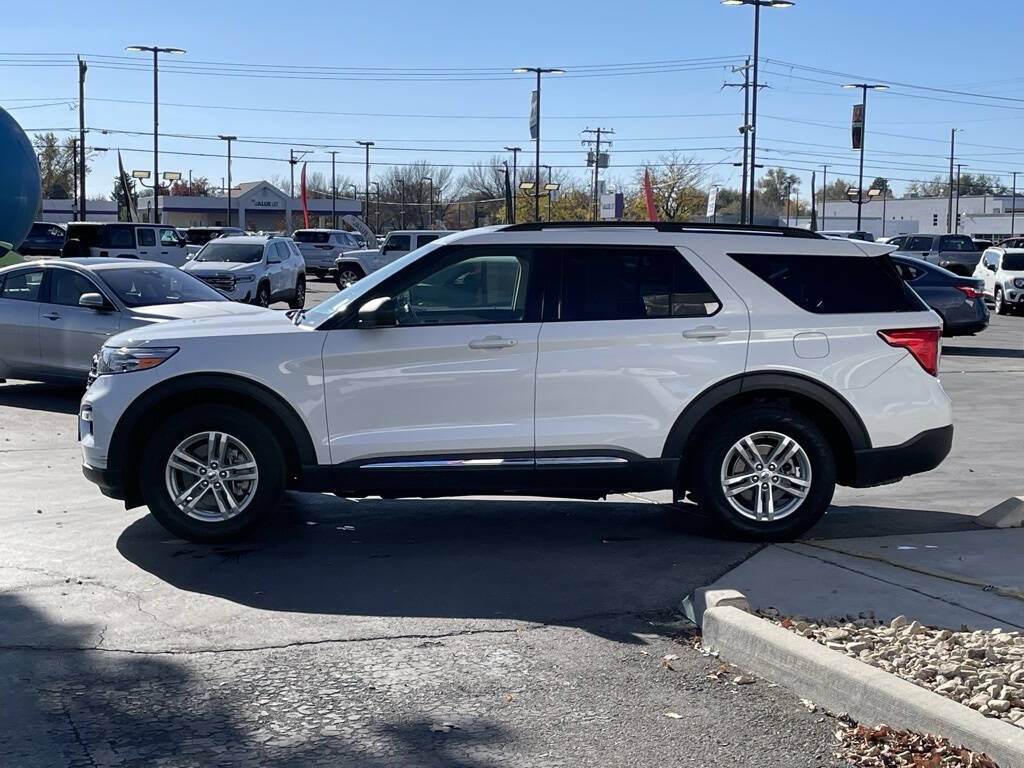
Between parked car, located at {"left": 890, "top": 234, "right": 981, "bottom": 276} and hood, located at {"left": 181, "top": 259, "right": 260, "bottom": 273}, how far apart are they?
2633 centimetres

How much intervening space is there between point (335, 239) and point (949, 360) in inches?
1154

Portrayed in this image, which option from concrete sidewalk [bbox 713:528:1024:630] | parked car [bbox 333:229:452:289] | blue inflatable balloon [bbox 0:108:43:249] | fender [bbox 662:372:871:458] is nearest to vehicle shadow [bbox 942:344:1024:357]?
concrete sidewalk [bbox 713:528:1024:630]

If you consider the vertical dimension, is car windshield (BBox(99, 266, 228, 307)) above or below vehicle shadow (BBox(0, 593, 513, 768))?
above

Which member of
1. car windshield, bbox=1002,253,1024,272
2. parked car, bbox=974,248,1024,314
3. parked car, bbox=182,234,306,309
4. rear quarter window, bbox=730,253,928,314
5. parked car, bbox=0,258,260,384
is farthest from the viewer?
car windshield, bbox=1002,253,1024,272

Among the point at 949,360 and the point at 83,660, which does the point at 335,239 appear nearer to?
the point at 949,360

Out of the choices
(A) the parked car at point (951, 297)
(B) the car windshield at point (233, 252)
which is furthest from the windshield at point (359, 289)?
(B) the car windshield at point (233, 252)

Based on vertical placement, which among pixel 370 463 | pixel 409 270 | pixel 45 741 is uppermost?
pixel 409 270

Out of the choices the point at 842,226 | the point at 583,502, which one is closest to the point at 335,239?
the point at 583,502

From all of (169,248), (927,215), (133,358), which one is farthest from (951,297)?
(927,215)

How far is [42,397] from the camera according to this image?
47.4 feet

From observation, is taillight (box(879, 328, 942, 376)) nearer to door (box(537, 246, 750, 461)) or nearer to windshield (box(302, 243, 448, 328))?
door (box(537, 246, 750, 461))

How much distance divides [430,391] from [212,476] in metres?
1.41

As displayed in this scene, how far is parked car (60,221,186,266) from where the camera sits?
33531mm

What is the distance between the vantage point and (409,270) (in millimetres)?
7273
